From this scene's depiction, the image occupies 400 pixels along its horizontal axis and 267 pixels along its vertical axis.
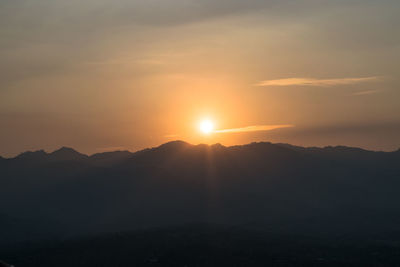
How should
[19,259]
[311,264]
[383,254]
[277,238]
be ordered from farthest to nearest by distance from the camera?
[277,238], [383,254], [19,259], [311,264]

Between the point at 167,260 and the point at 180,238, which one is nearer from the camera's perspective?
the point at 167,260

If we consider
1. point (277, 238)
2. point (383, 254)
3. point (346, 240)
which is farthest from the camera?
point (346, 240)

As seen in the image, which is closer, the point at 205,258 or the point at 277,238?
the point at 205,258

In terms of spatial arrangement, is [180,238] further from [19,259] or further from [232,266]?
[19,259]

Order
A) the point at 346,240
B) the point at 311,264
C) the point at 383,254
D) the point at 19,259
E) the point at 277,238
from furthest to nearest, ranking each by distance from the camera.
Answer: the point at 346,240 < the point at 277,238 < the point at 383,254 < the point at 19,259 < the point at 311,264

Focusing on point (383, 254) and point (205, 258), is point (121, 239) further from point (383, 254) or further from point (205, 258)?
point (383, 254)

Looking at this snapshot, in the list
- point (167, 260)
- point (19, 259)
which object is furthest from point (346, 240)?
point (19, 259)

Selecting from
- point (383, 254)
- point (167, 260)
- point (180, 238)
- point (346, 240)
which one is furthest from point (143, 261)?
point (346, 240)

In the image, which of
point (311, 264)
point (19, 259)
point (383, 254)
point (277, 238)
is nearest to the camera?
point (311, 264)
